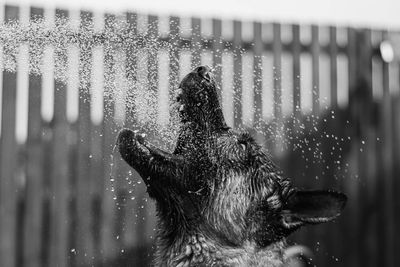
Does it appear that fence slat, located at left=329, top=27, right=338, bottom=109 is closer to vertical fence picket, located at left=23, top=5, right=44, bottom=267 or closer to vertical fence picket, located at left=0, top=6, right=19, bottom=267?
vertical fence picket, located at left=23, top=5, right=44, bottom=267

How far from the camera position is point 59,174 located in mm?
6262

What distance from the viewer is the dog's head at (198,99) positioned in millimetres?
3047

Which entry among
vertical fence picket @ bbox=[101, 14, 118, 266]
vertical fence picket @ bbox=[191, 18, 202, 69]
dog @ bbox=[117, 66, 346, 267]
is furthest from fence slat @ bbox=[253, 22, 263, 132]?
dog @ bbox=[117, 66, 346, 267]

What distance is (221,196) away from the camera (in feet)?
9.94

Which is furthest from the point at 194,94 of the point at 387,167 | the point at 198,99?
the point at 387,167

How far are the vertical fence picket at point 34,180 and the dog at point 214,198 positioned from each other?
10.9 ft

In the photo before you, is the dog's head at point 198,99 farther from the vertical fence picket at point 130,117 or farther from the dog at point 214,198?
the vertical fence picket at point 130,117

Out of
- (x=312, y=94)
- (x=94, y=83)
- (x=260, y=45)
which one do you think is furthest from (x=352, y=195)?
(x=94, y=83)

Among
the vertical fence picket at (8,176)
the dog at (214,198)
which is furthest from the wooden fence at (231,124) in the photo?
the dog at (214,198)

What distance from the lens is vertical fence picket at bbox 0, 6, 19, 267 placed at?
6.07 metres

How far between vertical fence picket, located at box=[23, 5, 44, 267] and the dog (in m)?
3.31

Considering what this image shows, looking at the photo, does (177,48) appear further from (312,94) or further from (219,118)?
(219,118)

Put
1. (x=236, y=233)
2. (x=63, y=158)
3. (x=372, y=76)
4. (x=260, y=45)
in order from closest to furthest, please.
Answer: (x=236, y=233), (x=63, y=158), (x=260, y=45), (x=372, y=76)

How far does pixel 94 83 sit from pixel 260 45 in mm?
1696
